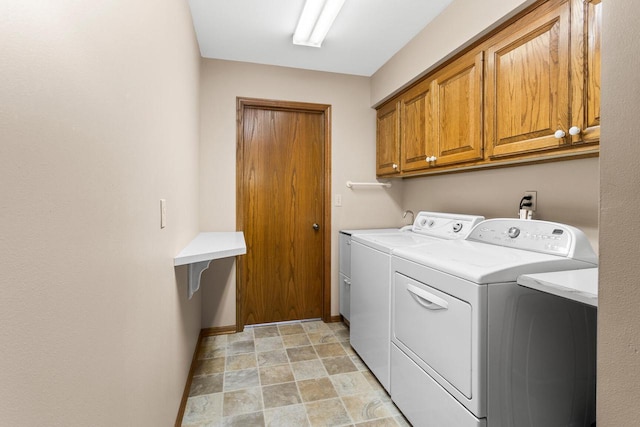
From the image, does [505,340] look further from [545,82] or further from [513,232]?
[545,82]

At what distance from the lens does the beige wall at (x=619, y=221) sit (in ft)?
1.84

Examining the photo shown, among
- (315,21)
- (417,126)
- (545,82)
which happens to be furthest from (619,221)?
(315,21)

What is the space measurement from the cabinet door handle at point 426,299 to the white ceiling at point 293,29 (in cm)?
174

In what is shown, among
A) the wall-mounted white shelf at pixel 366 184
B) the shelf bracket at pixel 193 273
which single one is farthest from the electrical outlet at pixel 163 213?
the wall-mounted white shelf at pixel 366 184

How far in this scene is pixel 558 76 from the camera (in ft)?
4.41

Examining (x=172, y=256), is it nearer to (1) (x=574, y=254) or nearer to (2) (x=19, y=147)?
(2) (x=19, y=147)

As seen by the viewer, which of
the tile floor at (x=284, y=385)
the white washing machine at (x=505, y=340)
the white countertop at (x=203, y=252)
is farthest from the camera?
the tile floor at (x=284, y=385)

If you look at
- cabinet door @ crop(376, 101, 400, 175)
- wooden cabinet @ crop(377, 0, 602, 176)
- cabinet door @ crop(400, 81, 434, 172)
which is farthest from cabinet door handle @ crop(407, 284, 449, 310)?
cabinet door @ crop(376, 101, 400, 175)

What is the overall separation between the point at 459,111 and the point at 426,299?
121 centimetres

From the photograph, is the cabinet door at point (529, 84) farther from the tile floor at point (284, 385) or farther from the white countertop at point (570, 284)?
the tile floor at point (284, 385)

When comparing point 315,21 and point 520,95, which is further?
point 315,21

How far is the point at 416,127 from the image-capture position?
2400 millimetres

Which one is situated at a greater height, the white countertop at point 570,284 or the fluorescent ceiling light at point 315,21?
the fluorescent ceiling light at point 315,21

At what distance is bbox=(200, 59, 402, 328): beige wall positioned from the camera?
271 centimetres
